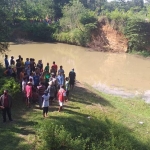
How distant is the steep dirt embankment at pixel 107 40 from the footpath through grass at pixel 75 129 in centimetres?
2185

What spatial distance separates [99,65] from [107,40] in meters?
10.6

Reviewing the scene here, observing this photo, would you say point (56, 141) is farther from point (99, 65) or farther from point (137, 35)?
point (137, 35)

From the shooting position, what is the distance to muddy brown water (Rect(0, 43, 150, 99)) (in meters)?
19.2

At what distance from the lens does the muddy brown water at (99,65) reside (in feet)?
63.2

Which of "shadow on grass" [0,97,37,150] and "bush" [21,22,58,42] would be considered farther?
"bush" [21,22,58,42]

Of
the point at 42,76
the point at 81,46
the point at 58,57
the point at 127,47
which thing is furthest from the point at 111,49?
the point at 42,76

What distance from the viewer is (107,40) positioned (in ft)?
116

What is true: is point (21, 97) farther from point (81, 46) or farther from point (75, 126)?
point (81, 46)

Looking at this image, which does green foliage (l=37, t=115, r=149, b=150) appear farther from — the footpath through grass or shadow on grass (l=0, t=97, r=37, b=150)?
shadow on grass (l=0, t=97, r=37, b=150)

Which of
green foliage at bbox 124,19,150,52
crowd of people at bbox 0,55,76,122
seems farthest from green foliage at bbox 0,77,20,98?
green foliage at bbox 124,19,150,52

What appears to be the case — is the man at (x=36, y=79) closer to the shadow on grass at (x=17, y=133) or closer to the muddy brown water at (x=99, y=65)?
the shadow on grass at (x=17, y=133)

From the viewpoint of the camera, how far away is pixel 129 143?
25.3 feet

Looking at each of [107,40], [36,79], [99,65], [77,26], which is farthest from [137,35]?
[36,79]

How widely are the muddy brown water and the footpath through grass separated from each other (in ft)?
20.7
